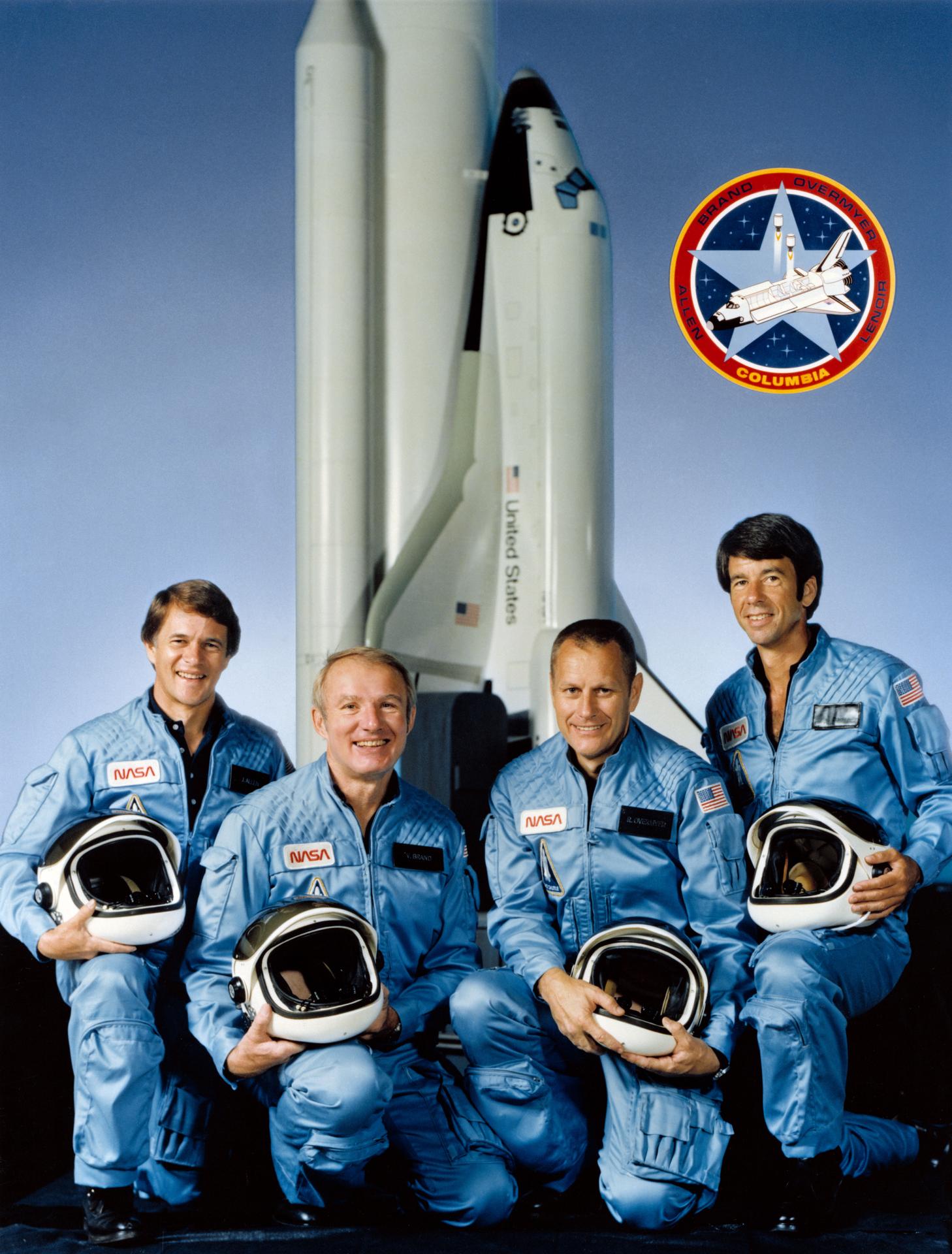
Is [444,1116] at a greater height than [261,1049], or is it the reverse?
[261,1049]

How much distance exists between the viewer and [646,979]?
10.1 feet

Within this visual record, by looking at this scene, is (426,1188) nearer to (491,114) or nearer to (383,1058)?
(383,1058)

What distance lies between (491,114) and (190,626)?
4.51m

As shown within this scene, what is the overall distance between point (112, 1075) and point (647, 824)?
158 centimetres

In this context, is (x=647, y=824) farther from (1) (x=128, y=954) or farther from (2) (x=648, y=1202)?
(1) (x=128, y=954)

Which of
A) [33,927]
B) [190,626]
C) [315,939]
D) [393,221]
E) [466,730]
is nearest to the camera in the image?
[315,939]

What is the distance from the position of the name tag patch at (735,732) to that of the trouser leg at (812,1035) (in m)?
0.76

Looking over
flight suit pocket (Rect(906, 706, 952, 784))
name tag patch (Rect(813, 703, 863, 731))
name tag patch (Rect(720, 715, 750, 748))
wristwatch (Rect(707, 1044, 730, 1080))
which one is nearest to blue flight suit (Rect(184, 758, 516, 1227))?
wristwatch (Rect(707, 1044, 730, 1080))

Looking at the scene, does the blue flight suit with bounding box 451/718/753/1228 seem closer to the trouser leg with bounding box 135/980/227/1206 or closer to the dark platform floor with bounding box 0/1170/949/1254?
the dark platform floor with bounding box 0/1170/949/1254

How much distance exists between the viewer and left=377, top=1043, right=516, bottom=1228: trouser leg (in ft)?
10.2

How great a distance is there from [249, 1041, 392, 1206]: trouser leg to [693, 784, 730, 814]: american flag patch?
1.16m

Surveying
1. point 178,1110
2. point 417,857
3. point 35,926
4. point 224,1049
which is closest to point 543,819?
point 417,857

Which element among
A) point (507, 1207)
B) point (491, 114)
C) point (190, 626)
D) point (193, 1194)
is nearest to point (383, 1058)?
point (507, 1207)

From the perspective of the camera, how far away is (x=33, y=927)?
3.31m
